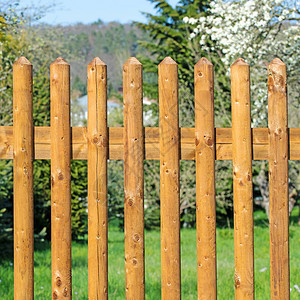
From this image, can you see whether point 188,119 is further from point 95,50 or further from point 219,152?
point 95,50

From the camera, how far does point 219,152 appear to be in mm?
3000

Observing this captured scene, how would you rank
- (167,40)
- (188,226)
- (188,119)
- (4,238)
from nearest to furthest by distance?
(4,238), (188,119), (188,226), (167,40)

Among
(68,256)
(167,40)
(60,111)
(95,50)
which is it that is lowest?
(68,256)

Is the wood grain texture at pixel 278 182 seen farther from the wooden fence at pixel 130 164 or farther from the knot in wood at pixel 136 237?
the knot in wood at pixel 136 237

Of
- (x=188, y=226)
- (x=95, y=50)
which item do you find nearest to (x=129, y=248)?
(x=188, y=226)

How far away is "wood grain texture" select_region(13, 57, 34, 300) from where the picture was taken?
283cm

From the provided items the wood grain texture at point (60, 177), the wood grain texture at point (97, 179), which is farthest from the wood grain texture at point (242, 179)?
the wood grain texture at point (60, 177)

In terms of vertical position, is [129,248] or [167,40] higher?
[167,40]

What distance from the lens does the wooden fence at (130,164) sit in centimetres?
283

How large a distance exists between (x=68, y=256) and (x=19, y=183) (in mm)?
540

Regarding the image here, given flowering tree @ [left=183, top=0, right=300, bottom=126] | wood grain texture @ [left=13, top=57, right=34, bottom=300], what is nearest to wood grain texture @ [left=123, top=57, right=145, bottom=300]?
wood grain texture @ [left=13, top=57, right=34, bottom=300]

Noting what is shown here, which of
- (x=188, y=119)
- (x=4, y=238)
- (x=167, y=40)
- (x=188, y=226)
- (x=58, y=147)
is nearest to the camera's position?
(x=58, y=147)

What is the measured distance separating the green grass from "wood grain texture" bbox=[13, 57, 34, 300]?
2233mm

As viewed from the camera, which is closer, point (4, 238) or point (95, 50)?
point (4, 238)
